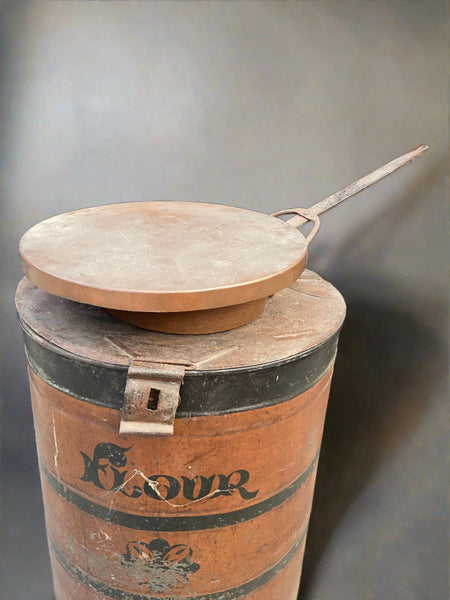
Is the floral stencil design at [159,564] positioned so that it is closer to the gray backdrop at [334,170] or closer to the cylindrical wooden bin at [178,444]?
the cylindrical wooden bin at [178,444]

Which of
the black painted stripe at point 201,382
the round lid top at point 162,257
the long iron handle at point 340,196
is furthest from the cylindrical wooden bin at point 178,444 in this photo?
the long iron handle at point 340,196

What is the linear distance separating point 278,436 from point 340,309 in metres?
0.33

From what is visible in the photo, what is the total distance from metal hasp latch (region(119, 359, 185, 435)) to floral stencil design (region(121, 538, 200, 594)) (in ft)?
1.01

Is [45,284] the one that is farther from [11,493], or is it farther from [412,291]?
[11,493]

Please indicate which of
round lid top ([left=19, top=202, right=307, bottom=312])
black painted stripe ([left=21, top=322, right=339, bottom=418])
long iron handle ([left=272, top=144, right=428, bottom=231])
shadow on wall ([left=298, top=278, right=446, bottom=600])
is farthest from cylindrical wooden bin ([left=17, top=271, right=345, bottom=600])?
shadow on wall ([left=298, top=278, right=446, bottom=600])

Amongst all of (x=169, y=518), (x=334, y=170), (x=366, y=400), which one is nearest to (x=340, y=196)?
(x=334, y=170)

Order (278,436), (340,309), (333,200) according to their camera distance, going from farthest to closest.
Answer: (333,200), (340,309), (278,436)

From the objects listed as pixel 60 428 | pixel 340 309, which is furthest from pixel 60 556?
pixel 340 309

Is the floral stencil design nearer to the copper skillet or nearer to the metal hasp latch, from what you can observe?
the metal hasp latch

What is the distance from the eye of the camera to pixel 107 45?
1979mm

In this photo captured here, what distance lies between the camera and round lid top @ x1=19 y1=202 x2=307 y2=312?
36.7 inches

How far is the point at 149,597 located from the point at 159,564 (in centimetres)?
10

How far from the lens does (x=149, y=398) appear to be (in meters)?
0.96

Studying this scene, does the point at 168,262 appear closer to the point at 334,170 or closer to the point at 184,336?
the point at 184,336
